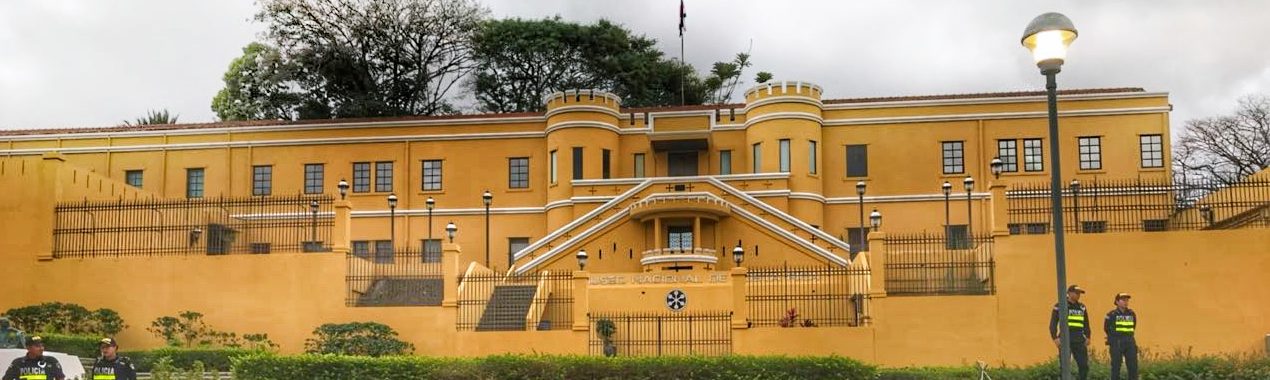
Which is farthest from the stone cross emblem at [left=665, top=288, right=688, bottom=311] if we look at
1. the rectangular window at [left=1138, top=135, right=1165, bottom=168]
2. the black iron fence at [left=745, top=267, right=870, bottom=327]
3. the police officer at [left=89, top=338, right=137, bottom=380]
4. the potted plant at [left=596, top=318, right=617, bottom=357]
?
the rectangular window at [left=1138, top=135, right=1165, bottom=168]

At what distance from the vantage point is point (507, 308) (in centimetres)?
2984

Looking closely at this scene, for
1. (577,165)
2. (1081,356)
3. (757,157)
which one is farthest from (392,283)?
(757,157)

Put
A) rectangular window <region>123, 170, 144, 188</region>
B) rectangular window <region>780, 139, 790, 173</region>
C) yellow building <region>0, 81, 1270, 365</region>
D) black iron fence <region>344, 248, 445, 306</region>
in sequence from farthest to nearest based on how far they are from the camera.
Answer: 1. rectangular window <region>123, 170, 144, 188</region>
2. rectangular window <region>780, 139, 790, 173</region>
3. black iron fence <region>344, 248, 445, 306</region>
4. yellow building <region>0, 81, 1270, 365</region>

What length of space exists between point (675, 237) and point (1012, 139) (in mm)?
12248

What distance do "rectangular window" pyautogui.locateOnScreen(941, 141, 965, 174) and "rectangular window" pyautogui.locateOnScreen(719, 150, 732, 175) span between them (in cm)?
726

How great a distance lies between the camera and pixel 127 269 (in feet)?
98.6

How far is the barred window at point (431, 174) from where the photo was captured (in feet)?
151

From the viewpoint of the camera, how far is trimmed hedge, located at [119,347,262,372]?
25672 mm

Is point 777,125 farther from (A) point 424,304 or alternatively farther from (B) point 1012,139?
(A) point 424,304

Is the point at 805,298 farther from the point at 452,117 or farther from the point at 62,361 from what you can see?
the point at 452,117

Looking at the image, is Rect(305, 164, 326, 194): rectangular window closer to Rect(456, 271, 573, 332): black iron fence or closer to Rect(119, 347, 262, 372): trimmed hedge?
Rect(456, 271, 573, 332): black iron fence

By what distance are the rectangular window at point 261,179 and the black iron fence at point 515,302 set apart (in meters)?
18.0

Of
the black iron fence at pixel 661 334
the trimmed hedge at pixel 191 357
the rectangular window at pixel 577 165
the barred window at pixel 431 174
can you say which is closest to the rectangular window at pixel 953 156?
the rectangular window at pixel 577 165

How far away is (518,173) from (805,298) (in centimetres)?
1922
